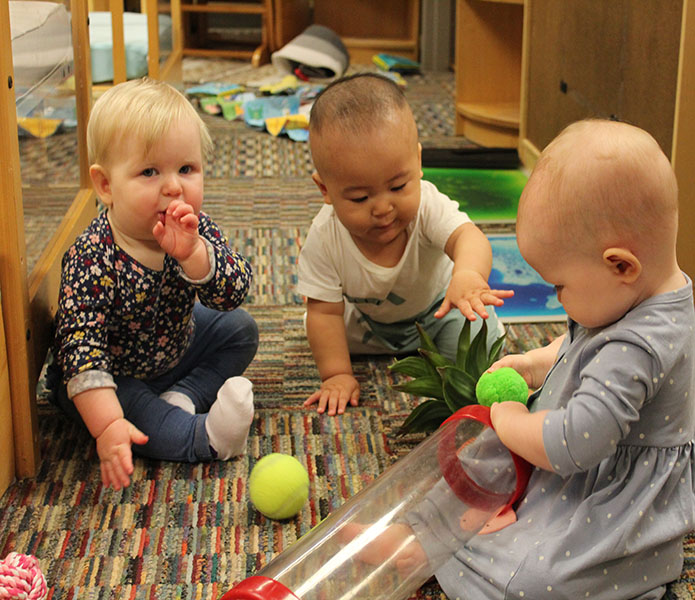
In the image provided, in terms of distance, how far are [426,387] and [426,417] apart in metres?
0.04

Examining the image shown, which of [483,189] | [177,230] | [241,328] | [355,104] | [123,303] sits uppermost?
[355,104]

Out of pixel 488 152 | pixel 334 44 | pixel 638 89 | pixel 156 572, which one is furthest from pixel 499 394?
pixel 334 44

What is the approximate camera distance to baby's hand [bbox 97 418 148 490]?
100 centimetres

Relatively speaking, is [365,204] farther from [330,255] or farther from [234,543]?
[234,543]

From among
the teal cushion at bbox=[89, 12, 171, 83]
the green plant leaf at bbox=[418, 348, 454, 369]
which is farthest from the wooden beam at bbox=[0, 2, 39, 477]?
the teal cushion at bbox=[89, 12, 171, 83]

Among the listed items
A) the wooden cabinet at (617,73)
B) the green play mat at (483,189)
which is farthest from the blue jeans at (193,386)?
the green play mat at (483,189)

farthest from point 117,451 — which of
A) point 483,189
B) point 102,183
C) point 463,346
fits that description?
point 483,189

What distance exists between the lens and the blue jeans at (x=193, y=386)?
1138 mm

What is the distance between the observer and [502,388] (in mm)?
901

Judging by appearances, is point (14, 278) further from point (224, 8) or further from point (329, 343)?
point (224, 8)

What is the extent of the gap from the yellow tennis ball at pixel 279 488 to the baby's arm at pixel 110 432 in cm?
14

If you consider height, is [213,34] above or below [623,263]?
below

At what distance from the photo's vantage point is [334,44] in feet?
12.4

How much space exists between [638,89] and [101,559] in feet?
4.26
